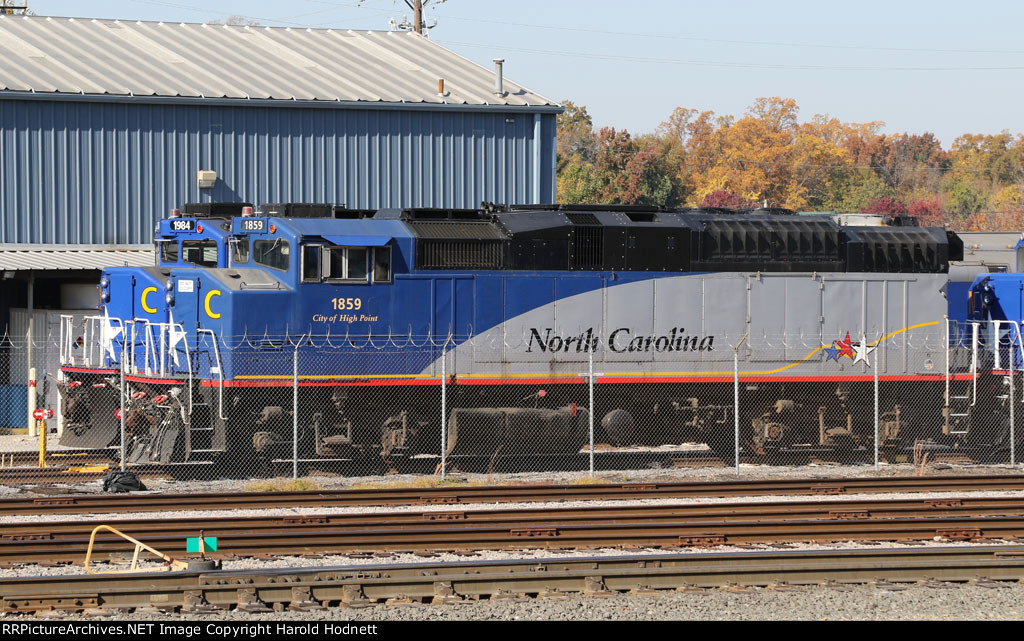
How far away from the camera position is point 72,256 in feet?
80.0

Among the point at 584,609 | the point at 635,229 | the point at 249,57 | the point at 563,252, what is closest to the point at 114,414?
the point at 563,252

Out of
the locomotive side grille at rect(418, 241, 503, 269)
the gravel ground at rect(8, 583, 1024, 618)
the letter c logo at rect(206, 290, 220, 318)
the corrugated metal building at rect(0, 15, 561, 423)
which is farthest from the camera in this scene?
the corrugated metal building at rect(0, 15, 561, 423)

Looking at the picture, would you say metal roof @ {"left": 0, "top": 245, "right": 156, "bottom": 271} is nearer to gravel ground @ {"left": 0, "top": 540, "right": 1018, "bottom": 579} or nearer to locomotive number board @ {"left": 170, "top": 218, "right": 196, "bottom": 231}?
locomotive number board @ {"left": 170, "top": 218, "right": 196, "bottom": 231}

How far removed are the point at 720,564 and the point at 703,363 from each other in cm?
811

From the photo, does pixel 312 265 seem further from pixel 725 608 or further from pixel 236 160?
pixel 236 160

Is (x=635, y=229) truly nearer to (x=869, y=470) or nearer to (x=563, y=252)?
(x=563, y=252)

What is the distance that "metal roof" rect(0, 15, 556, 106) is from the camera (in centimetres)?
2648

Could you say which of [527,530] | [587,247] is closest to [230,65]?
[587,247]

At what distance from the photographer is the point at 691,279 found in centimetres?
1941

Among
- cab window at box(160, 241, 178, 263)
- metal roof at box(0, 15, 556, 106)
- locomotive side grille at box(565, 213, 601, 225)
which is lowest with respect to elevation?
cab window at box(160, 241, 178, 263)

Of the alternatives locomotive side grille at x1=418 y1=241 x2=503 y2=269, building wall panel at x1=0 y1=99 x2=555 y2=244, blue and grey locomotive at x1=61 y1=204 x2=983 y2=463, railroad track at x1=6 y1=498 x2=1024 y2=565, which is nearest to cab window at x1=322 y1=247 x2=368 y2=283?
blue and grey locomotive at x1=61 y1=204 x2=983 y2=463

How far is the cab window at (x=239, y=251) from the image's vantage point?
18203 millimetres

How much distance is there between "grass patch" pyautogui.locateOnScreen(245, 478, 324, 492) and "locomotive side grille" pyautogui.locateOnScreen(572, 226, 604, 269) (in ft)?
17.5

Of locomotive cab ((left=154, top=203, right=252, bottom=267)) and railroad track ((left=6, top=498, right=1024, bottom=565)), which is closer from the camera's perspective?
railroad track ((left=6, top=498, right=1024, bottom=565))
